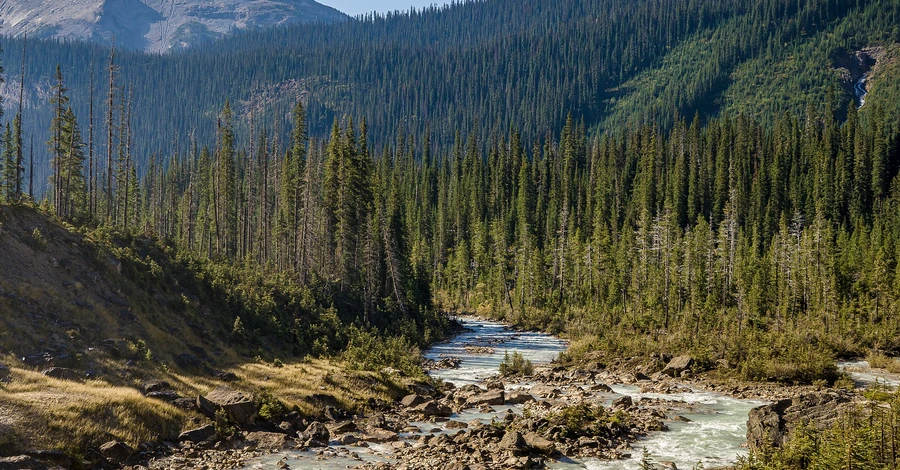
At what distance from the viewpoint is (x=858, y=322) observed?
191 ft

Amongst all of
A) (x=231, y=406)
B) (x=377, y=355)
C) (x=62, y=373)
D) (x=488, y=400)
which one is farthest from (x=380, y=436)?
(x=377, y=355)

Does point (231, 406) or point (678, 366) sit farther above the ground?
point (231, 406)

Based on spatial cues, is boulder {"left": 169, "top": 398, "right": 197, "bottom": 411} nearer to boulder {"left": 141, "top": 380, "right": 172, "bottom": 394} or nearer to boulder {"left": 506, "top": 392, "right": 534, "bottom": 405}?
boulder {"left": 141, "top": 380, "right": 172, "bottom": 394}

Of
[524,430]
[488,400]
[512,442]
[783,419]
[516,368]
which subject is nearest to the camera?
[512,442]

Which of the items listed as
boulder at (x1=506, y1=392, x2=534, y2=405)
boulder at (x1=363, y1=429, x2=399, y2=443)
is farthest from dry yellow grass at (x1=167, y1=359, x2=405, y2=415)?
boulder at (x1=506, y1=392, x2=534, y2=405)

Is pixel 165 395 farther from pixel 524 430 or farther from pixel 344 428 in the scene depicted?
pixel 524 430

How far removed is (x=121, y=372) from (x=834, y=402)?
31.6 m

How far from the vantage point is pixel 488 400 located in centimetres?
3525

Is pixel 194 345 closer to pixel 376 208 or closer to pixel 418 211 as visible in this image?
pixel 376 208

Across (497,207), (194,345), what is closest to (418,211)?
(497,207)

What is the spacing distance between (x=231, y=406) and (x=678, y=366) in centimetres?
3059

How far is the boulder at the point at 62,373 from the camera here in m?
27.7

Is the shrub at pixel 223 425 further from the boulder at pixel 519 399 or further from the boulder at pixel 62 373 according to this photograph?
the boulder at pixel 519 399

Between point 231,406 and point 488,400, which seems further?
point 488,400
